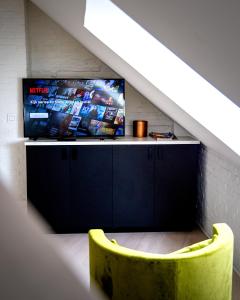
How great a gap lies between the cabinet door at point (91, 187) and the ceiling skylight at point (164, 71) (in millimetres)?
1219

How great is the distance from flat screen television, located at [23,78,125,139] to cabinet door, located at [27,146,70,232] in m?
0.27

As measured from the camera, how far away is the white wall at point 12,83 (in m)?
4.48

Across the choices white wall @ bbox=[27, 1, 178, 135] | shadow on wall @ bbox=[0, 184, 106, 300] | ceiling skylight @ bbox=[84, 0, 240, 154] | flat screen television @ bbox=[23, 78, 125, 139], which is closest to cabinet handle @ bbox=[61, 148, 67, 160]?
flat screen television @ bbox=[23, 78, 125, 139]

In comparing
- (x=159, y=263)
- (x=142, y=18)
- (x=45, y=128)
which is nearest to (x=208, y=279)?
(x=159, y=263)

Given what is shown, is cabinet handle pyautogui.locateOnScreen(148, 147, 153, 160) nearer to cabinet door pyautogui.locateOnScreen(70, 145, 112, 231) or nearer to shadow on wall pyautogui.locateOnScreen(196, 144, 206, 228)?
cabinet door pyautogui.locateOnScreen(70, 145, 112, 231)

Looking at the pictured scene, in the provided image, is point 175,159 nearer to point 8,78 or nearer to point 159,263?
point 8,78

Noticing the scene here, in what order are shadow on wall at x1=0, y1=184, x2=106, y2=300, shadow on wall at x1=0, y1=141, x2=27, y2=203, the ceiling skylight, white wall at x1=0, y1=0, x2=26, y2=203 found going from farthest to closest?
1. shadow on wall at x1=0, y1=141, x2=27, y2=203
2. white wall at x1=0, y1=0, x2=26, y2=203
3. the ceiling skylight
4. shadow on wall at x1=0, y1=184, x2=106, y2=300

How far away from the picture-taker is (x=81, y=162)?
4.39 metres

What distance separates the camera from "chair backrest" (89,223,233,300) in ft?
6.86

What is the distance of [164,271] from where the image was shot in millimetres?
2084

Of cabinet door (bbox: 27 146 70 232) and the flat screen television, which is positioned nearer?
cabinet door (bbox: 27 146 70 232)

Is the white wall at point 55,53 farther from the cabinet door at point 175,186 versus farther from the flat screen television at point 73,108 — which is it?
the cabinet door at point 175,186

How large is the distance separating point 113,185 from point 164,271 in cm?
239

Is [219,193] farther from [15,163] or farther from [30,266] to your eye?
[30,266]
